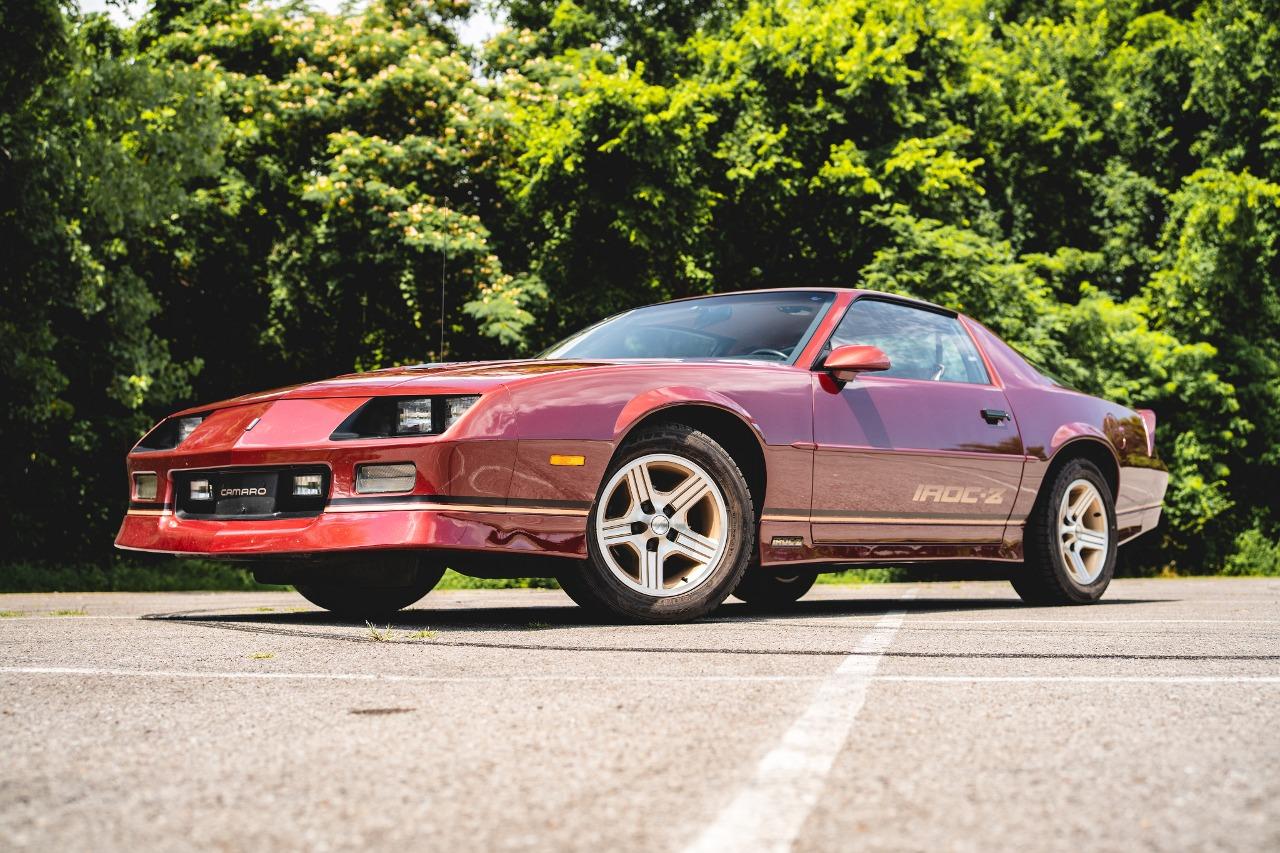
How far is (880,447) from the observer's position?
21.2 feet

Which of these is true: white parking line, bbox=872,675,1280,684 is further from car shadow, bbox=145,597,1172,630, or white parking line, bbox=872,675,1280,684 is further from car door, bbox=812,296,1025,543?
car door, bbox=812,296,1025,543

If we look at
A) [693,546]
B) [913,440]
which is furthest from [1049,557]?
[693,546]

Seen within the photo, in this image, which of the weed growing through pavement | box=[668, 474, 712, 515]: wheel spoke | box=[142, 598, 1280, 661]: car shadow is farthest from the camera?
box=[668, 474, 712, 515]: wheel spoke

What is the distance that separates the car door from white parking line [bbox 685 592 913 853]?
2475mm

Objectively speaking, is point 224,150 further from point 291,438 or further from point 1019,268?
point 291,438

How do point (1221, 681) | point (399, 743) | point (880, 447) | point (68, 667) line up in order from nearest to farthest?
1. point (399, 743)
2. point (1221, 681)
3. point (68, 667)
4. point (880, 447)

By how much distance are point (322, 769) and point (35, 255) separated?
1436 centimetres

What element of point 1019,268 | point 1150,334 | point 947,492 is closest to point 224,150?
point 1019,268

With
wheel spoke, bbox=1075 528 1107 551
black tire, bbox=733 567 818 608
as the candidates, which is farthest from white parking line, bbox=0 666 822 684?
wheel spoke, bbox=1075 528 1107 551

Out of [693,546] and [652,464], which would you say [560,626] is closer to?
[693,546]

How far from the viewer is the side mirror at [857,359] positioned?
6.17 metres

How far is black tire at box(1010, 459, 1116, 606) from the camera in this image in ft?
24.3

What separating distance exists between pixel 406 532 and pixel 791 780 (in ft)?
9.27

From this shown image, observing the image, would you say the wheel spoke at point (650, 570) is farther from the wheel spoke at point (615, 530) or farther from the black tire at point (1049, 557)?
the black tire at point (1049, 557)
